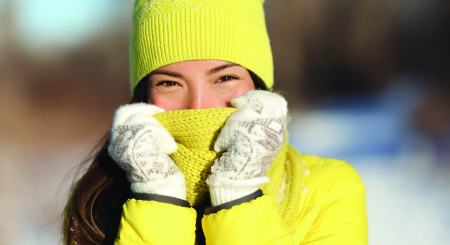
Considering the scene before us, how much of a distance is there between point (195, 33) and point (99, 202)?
79cm

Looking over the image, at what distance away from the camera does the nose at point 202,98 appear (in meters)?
1.19

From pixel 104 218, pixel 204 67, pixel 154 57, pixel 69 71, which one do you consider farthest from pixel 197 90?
pixel 69 71

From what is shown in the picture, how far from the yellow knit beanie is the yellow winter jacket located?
0.92ft

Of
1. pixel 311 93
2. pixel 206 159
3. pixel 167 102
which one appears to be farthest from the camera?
pixel 311 93

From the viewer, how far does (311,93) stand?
6766mm

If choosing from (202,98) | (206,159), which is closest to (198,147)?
(206,159)

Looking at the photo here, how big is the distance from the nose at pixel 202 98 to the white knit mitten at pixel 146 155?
16cm

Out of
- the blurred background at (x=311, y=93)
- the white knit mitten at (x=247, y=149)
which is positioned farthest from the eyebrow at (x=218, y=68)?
the blurred background at (x=311, y=93)

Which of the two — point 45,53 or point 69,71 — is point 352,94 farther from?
point 45,53

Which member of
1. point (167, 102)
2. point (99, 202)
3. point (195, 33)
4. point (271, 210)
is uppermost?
point (195, 33)

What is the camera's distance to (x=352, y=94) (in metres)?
6.58

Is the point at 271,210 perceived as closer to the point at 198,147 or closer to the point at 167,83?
the point at 198,147

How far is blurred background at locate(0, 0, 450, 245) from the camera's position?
3323 mm

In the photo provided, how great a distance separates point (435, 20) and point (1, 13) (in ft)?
25.6
